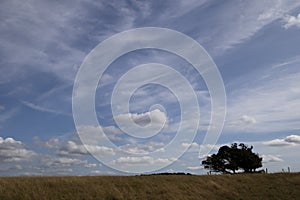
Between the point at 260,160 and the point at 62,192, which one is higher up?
the point at 260,160

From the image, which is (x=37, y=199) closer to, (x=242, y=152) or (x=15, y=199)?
(x=15, y=199)

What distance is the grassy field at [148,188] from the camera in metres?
31.2

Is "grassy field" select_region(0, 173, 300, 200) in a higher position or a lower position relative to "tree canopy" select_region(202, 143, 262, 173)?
lower

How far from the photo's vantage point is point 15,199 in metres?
28.3

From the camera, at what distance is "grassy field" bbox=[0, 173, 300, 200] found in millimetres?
31188

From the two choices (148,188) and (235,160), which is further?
(235,160)

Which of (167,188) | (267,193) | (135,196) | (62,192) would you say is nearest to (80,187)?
(62,192)

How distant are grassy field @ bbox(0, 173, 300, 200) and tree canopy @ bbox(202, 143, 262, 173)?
36172 mm

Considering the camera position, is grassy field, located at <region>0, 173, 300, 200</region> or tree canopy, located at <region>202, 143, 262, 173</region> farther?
tree canopy, located at <region>202, 143, 262, 173</region>

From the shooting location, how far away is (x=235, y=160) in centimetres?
8438

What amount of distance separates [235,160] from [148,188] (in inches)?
2087

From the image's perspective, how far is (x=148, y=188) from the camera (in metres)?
36.1

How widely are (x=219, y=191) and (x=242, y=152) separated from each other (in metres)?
47.6

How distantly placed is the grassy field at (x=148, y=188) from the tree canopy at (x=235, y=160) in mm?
36172
